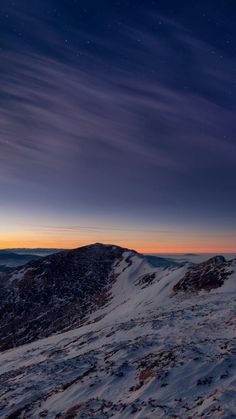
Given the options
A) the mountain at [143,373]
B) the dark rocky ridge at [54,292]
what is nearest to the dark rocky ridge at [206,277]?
the mountain at [143,373]

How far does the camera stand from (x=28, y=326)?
6794cm

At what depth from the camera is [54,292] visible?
80875mm

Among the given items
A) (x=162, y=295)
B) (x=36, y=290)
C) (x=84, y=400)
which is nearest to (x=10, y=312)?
(x=36, y=290)

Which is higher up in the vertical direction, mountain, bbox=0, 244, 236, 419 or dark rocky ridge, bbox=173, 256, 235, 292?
dark rocky ridge, bbox=173, 256, 235, 292

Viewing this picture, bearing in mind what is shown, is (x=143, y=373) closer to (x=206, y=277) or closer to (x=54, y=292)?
(x=206, y=277)

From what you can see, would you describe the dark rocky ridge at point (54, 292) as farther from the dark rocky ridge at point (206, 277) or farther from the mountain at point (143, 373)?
the mountain at point (143, 373)

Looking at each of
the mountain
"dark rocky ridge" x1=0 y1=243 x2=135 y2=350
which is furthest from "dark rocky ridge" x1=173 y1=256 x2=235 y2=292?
"dark rocky ridge" x1=0 y1=243 x2=135 y2=350

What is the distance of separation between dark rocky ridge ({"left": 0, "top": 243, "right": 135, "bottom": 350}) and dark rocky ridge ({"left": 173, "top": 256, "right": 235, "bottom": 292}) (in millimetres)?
19819

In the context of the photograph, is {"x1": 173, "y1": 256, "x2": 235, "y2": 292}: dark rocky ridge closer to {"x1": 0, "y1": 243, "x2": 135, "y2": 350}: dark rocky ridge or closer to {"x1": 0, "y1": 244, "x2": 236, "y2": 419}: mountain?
{"x1": 0, "y1": 244, "x2": 236, "y2": 419}: mountain

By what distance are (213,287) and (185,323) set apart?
19.6 meters

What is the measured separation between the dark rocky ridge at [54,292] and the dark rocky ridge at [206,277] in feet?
65.0

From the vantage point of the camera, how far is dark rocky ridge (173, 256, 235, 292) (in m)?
42.8

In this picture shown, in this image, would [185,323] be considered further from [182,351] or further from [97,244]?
[97,244]

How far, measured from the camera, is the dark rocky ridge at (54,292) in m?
65.8
